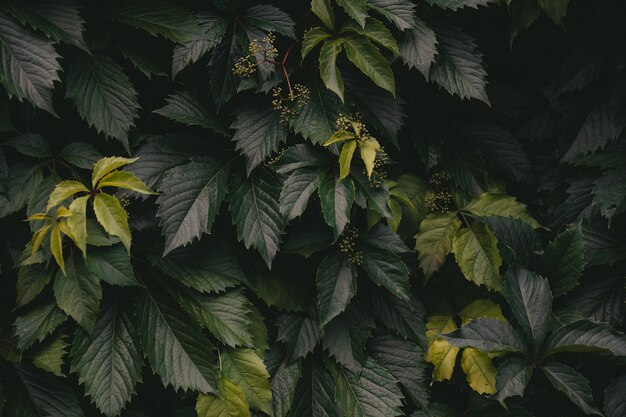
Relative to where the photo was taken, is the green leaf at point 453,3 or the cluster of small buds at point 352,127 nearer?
the cluster of small buds at point 352,127

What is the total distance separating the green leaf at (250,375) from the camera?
1649 mm

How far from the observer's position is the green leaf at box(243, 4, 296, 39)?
5.22ft

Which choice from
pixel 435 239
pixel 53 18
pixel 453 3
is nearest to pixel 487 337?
pixel 435 239

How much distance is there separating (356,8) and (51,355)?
1.16m

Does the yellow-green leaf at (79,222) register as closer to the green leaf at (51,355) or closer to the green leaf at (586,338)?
the green leaf at (51,355)

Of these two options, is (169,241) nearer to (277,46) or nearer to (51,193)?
(51,193)

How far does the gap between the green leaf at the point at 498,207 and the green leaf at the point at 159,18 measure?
0.96m

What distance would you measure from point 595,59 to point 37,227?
1652 mm

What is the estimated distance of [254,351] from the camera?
5.50 feet

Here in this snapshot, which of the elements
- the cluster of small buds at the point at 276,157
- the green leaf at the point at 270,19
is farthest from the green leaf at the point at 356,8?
the cluster of small buds at the point at 276,157

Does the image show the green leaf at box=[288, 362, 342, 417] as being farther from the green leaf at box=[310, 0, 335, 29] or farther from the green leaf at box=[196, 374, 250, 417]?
the green leaf at box=[310, 0, 335, 29]

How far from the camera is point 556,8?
67.8 inches

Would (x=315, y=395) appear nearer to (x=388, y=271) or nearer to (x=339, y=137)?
(x=388, y=271)

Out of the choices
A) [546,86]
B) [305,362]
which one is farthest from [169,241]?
[546,86]
